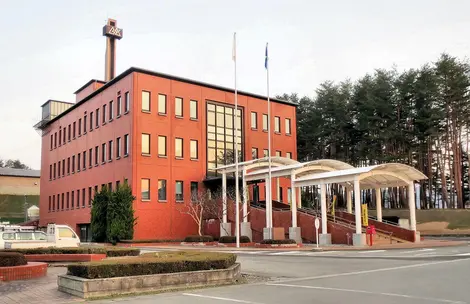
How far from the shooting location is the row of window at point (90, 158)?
152ft

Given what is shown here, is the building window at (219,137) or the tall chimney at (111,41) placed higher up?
the tall chimney at (111,41)

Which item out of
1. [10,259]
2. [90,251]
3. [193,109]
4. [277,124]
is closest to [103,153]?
[193,109]

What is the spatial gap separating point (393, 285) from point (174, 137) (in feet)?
119

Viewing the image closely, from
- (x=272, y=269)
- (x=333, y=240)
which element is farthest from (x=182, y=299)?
(x=333, y=240)

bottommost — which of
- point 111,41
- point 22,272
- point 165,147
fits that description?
point 22,272

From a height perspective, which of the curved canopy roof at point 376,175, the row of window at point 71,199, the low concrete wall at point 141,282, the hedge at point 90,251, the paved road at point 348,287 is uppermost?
the curved canopy roof at point 376,175

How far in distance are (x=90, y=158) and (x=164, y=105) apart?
469 inches

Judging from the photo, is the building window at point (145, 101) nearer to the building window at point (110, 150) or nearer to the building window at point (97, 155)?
the building window at point (110, 150)

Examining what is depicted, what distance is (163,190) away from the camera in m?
45.9

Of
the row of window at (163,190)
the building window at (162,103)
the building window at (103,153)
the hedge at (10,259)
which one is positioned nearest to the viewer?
the hedge at (10,259)

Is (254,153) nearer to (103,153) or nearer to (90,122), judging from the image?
(103,153)

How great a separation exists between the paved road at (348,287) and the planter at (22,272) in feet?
16.7

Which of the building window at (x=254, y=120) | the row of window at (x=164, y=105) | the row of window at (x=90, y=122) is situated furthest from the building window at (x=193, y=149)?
the building window at (x=254, y=120)

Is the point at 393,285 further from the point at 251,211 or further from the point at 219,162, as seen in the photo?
the point at 219,162
